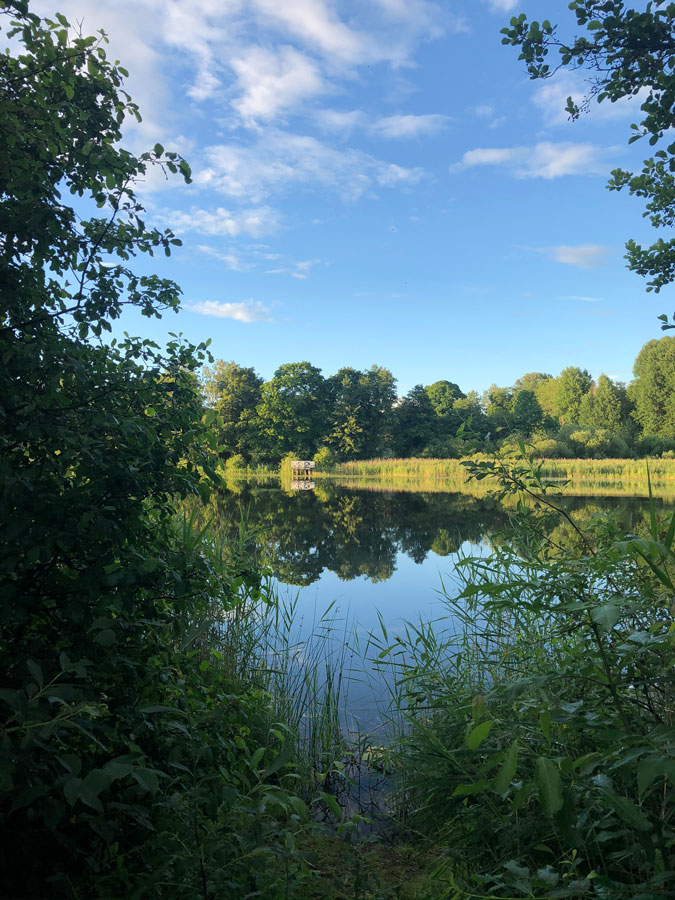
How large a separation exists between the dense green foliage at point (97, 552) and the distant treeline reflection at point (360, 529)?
8.97ft

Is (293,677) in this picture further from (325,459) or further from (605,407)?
(605,407)

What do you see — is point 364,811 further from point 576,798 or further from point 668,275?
point 668,275

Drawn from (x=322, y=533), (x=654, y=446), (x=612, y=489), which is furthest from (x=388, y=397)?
(x=322, y=533)

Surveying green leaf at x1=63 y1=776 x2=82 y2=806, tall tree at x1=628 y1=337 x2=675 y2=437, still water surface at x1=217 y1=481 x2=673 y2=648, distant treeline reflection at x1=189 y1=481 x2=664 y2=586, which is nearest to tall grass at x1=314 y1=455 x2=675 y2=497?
distant treeline reflection at x1=189 y1=481 x2=664 y2=586

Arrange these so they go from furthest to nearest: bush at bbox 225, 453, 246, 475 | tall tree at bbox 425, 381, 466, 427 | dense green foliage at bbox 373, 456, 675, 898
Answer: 1. tall tree at bbox 425, 381, 466, 427
2. bush at bbox 225, 453, 246, 475
3. dense green foliage at bbox 373, 456, 675, 898

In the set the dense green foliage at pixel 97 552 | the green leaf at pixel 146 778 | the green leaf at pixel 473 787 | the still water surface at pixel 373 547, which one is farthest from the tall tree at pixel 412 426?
the green leaf at pixel 146 778

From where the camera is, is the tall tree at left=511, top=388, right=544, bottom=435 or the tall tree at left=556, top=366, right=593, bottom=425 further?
the tall tree at left=556, top=366, right=593, bottom=425

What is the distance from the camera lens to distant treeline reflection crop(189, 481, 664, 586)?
7.72 metres

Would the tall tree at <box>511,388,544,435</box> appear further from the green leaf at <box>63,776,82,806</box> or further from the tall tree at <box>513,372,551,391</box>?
the green leaf at <box>63,776,82,806</box>

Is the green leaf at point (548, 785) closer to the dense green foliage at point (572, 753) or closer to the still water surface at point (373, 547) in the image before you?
the dense green foliage at point (572, 753)

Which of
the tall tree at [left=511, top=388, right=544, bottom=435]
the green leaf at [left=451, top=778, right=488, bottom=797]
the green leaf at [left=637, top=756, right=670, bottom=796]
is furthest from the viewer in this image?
the tall tree at [left=511, top=388, right=544, bottom=435]

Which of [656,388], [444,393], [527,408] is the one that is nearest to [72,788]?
[656,388]

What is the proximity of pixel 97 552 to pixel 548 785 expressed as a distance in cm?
136

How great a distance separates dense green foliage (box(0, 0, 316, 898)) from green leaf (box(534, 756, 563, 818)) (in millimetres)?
550
